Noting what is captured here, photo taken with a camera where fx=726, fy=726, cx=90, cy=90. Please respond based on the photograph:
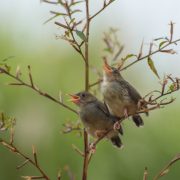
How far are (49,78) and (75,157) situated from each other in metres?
1.15

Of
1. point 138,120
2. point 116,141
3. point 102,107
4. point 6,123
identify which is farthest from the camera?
point 102,107

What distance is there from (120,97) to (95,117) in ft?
0.58

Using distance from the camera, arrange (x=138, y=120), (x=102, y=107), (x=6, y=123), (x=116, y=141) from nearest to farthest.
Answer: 1. (x=6, y=123)
2. (x=138, y=120)
3. (x=116, y=141)
4. (x=102, y=107)

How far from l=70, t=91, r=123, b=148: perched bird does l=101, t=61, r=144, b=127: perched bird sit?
0.06 m

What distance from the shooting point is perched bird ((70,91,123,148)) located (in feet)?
11.0

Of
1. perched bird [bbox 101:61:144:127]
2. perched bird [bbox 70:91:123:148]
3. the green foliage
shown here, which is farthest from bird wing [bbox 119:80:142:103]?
the green foliage

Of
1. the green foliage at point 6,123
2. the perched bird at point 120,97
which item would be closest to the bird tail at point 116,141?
the perched bird at point 120,97

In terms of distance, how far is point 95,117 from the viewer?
11.6 ft

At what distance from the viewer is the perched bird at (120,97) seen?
328 cm

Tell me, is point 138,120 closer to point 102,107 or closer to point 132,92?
point 132,92

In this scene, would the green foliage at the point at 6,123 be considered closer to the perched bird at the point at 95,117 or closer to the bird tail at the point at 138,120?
the perched bird at the point at 95,117

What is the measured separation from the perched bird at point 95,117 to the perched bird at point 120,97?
58 mm

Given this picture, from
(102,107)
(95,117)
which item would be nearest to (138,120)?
(95,117)

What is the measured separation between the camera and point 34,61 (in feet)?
28.2
